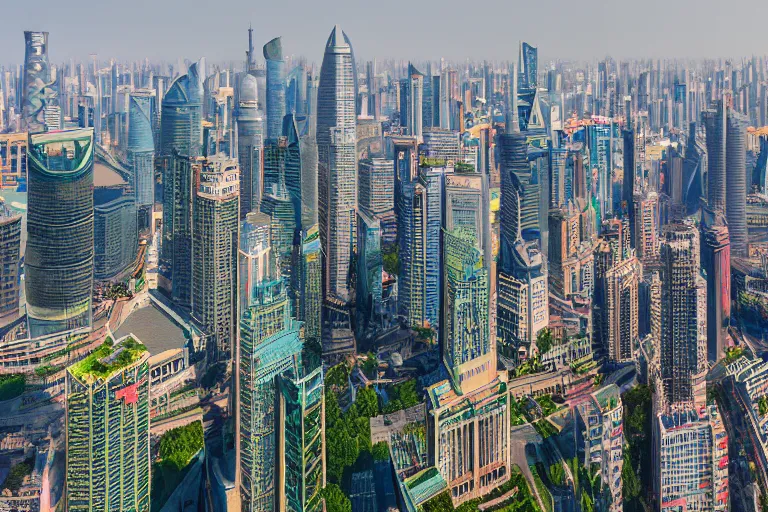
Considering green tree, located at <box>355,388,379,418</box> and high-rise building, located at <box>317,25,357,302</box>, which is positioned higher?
high-rise building, located at <box>317,25,357,302</box>

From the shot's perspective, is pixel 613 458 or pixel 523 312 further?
pixel 523 312

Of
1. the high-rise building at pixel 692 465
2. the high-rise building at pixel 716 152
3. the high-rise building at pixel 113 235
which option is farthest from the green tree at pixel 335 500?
the high-rise building at pixel 716 152

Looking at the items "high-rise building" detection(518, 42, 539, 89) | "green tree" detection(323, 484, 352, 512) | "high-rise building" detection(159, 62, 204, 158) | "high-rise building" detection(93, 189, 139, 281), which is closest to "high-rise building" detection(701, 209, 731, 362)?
"high-rise building" detection(518, 42, 539, 89)

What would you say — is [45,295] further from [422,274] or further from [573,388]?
[573,388]

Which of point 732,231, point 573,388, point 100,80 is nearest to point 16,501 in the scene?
point 573,388

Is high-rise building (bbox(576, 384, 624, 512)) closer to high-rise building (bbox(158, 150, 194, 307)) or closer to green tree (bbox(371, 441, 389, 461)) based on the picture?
green tree (bbox(371, 441, 389, 461))

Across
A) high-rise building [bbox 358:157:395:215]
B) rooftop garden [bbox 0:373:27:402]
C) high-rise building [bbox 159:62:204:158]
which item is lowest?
rooftop garden [bbox 0:373:27:402]
